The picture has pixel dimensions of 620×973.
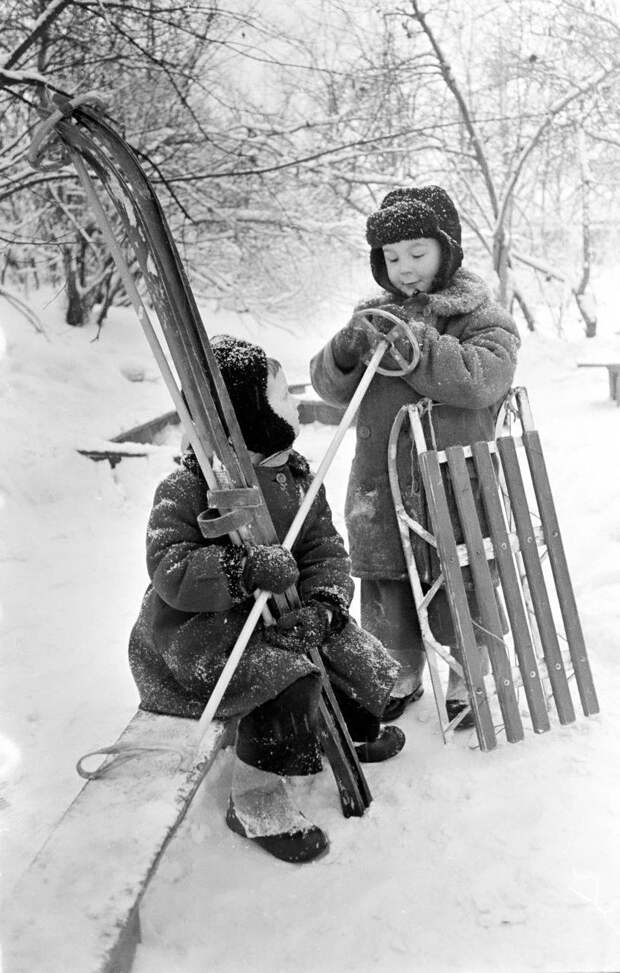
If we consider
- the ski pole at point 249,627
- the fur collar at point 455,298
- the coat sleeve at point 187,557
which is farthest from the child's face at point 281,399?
the fur collar at point 455,298

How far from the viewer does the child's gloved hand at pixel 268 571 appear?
→ 68.9 inches

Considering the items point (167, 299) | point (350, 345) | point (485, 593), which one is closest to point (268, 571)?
point (167, 299)

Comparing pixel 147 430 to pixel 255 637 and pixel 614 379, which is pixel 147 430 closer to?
pixel 614 379

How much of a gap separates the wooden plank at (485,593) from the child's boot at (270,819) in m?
0.64

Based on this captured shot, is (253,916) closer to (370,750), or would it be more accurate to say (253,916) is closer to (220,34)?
(370,750)

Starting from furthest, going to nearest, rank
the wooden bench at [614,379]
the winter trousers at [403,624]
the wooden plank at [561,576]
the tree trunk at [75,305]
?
the tree trunk at [75,305] → the wooden bench at [614,379] → the winter trousers at [403,624] → the wooden plank at [561,576]

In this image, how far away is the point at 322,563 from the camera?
2.08m

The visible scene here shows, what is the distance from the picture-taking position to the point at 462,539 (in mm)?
2279

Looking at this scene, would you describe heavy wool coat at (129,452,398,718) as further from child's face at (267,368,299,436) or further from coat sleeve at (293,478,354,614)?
child's face at (267,368,299,436)

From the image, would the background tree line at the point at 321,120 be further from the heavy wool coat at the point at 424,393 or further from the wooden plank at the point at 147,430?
the heavy wool coat at the point at 424,393

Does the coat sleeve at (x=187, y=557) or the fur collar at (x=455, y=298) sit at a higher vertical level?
the fur collar at (x=455, y=298)

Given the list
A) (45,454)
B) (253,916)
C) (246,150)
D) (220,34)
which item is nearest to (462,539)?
(253,916)

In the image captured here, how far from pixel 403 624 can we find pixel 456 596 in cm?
29

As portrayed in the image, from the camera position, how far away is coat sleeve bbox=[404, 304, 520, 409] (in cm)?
218
